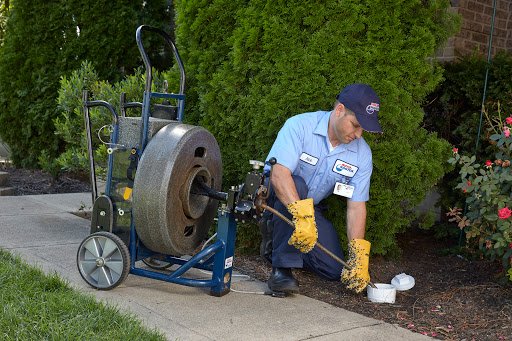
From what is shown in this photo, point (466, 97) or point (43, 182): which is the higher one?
point (466, 97)

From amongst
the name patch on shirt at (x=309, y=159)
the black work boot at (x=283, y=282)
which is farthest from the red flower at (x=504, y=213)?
the black work boot at (x=283, y=282)

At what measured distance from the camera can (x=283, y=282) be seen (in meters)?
3.60

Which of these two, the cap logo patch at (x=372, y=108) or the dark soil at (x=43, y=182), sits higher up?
the cap logo patch at (x=372, y=108)

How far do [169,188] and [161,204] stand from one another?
0.10 metres

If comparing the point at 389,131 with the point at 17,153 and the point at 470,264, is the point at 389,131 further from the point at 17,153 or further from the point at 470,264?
the point at 17,153

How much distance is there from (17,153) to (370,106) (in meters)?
6.09

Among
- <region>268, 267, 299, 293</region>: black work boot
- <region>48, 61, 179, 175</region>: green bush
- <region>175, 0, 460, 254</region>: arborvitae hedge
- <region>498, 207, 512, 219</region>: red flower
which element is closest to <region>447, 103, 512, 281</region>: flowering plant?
<region>498, 207, 512, 219</region>: red flower

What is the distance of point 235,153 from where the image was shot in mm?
4586

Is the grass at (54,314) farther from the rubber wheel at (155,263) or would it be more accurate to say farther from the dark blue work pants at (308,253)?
the dark blue work pants at (308,253)

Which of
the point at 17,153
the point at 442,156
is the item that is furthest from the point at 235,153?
the point at 17,153

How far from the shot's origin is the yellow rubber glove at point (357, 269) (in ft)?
11.8

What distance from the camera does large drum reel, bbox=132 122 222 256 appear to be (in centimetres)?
332

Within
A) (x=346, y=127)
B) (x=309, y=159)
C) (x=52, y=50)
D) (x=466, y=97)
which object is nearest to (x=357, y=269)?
(x=309, y=159)

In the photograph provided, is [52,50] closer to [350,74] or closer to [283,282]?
[350,74]
